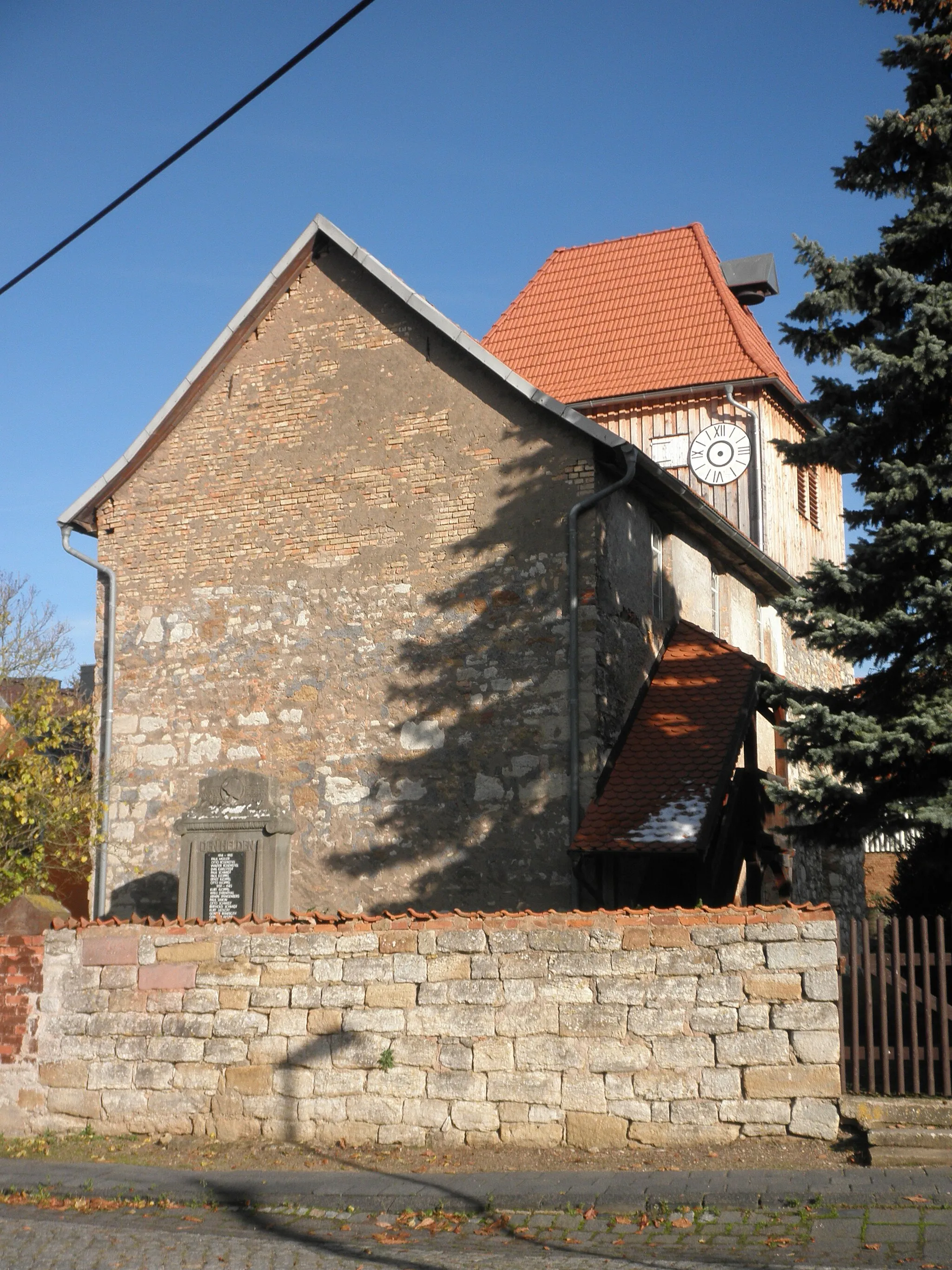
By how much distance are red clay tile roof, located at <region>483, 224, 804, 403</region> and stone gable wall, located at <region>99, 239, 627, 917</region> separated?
760 cm

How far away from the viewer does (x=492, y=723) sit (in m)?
15.4

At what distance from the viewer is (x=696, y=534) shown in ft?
61.9

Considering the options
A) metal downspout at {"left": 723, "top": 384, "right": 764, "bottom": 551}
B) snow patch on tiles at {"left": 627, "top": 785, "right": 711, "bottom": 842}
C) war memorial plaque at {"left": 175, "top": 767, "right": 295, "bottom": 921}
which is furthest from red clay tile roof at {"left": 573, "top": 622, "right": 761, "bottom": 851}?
metal downspout at {"left": 723, "top": 384, "right": 764, "bottom": 551}

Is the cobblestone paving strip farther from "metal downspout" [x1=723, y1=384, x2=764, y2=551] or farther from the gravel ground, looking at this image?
"metal downspout" [x1=723, y1=384, x2=764, y2=551]

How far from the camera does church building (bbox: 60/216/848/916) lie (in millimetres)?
15055

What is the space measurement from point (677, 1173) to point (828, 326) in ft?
24.3

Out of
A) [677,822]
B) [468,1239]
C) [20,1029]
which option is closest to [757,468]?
[677,822]

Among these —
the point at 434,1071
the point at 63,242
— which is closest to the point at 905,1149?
the point at 434,1071

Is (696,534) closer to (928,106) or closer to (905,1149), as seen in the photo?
(928,106)

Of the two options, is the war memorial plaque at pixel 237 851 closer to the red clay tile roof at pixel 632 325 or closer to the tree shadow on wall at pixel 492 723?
the tree shadow on wall at pixel 492 723

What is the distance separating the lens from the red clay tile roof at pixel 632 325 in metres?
24.6

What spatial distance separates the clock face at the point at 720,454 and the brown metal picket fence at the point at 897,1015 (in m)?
15.0

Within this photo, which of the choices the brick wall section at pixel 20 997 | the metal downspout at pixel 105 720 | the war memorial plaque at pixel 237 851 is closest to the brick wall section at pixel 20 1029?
the brick wall section at pixel 20 997

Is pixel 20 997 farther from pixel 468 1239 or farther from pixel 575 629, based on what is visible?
pixel 575 629
